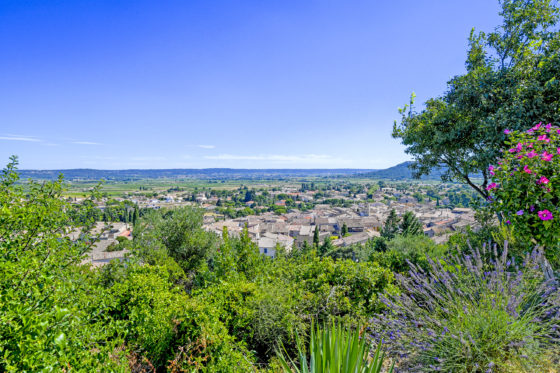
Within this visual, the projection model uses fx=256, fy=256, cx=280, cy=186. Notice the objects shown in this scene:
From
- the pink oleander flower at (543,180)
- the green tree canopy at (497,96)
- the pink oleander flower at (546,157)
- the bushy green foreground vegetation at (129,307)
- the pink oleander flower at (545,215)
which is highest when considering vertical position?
the green tree canopy at (497,96)

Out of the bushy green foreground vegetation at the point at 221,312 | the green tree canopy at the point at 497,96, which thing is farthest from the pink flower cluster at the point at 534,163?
the green tree canopy at the point at 497,96

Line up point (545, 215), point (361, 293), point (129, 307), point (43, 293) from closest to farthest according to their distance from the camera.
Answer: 1. point (43, 293)
2. point (545, 215)
3. point (129, 307)
4. point (361, 293)

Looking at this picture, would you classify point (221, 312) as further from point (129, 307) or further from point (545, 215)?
point (545, 215)

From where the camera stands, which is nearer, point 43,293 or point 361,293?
point 43,293

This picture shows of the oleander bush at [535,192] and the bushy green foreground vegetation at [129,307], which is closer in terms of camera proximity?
the bushy green foreground vegetation at [129,307]

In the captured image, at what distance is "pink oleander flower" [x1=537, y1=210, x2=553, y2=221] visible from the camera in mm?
2664

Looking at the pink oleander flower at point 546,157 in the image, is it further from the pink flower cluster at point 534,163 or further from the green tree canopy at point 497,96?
the green tree canopy at point 497,96

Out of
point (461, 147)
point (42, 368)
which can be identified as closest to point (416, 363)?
point (42, 368)

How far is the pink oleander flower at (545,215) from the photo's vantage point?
2.66 meters

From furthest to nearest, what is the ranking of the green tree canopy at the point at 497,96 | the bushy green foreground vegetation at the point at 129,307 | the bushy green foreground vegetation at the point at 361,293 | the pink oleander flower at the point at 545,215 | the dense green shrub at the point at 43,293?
the green tree canopy at the point at 497,96, the pink oleander flower at the point at 545,215, the bushy green foreground vegetation at the point at 361,293, the bushy green foreground vegetation at the point at 129,307, the dense green shrub at the point at 43,293

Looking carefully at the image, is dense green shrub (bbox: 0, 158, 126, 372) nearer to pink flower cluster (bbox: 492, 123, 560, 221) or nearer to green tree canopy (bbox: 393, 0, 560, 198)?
pink flower cluster (bbox: 492, 123, 560, 221)

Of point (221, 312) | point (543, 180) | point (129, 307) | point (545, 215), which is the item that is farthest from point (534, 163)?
point (129, 307)

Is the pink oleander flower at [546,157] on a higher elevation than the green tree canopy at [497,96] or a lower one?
lower

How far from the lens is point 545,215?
2.69 m
